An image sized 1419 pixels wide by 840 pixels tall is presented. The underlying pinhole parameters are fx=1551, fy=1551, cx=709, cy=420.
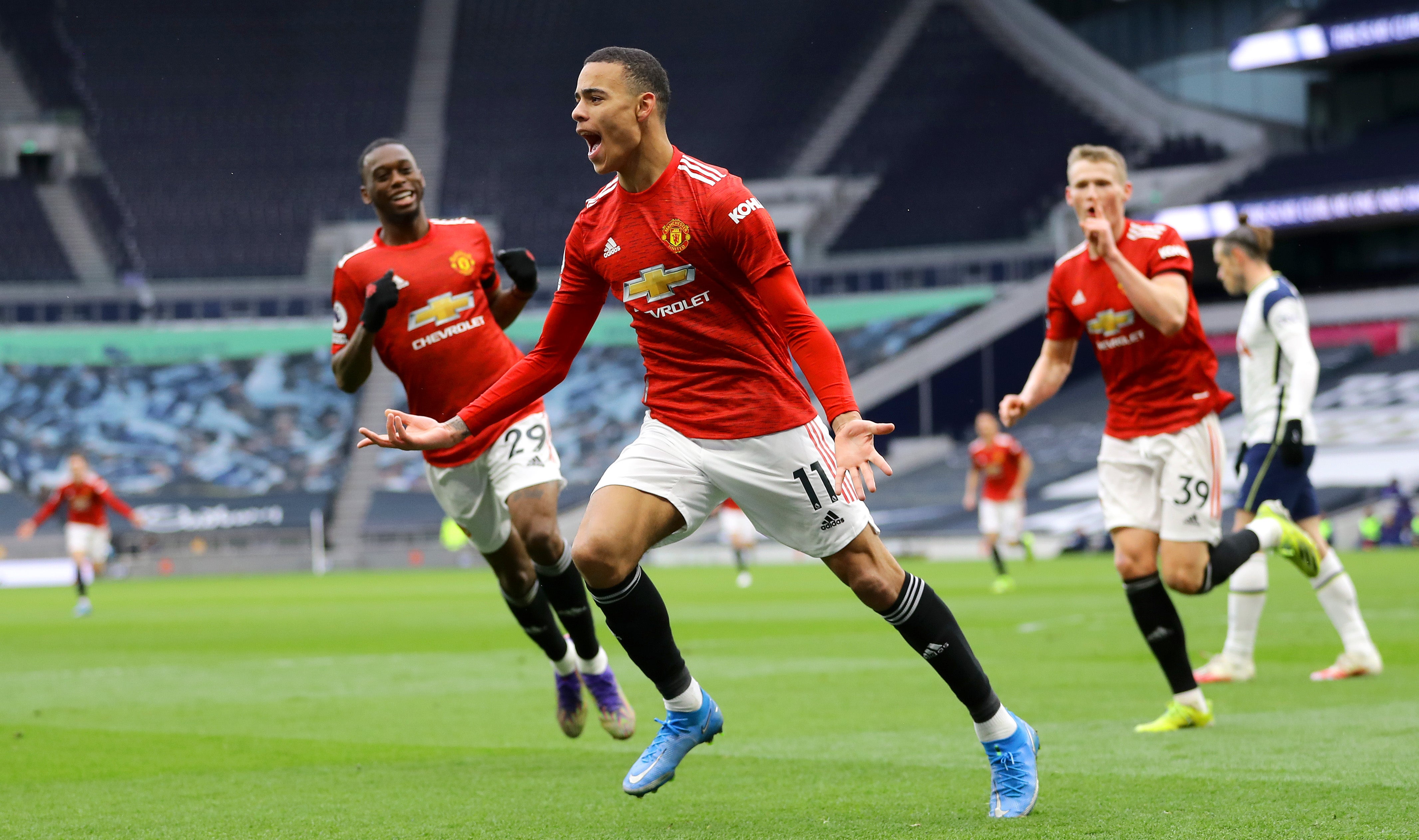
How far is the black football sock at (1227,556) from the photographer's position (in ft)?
22.3

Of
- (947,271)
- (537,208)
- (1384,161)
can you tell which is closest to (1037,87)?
(947,271)

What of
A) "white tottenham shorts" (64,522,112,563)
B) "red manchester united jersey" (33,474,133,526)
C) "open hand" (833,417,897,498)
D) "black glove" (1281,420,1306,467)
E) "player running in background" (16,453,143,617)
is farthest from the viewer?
"red manchester united jersey" (33,474,133,526)

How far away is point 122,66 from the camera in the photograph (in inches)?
1966

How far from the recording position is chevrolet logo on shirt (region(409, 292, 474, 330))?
23.7 feet

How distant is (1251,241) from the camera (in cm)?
854

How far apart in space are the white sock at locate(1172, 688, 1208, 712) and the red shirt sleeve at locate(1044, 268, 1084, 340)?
164 cm

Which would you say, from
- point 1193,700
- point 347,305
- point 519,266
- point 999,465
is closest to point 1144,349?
point 1193,700

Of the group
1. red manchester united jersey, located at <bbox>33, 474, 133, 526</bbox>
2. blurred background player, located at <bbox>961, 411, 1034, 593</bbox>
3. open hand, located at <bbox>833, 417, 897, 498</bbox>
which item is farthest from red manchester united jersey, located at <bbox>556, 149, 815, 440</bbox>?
red manchester united jersey, located at <bbox>33, 474, 133, 526</bbox>

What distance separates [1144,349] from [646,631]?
9.70ft

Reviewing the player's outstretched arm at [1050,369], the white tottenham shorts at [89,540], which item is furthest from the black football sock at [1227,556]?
the white tottenham shorts at [89,540]

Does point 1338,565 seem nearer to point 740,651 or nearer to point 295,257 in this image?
point 740,651

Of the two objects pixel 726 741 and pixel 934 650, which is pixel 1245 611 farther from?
pixel 934 650

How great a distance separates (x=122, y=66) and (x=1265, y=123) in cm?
3660

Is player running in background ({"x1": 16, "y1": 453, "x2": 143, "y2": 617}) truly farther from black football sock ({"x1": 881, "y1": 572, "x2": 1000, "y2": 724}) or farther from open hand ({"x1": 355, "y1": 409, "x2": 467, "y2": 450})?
black football sock ({"x1": 881, "y1": 572, "x2": 1000, "y2": 724})
